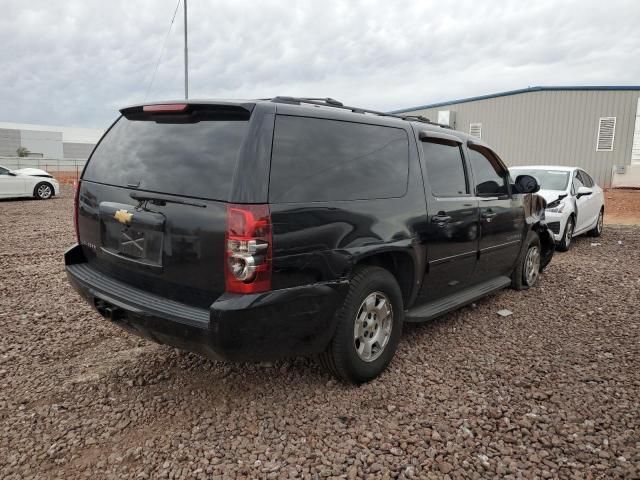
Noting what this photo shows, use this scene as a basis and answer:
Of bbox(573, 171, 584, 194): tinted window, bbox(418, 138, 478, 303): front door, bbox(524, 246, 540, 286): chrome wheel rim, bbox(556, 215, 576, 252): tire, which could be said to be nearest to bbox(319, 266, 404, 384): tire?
bbox(418, 138, 478, 303): front door

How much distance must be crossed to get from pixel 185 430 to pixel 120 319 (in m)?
0.77

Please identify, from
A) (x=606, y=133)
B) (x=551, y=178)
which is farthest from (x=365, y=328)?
(x=606, y=133)

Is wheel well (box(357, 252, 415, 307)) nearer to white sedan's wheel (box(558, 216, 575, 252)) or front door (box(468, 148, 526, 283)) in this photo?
front door (box(468, 148, 526, 283))

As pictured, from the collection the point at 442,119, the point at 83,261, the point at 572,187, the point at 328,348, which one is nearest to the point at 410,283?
the point at 328,348

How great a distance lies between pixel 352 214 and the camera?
9.95 ft

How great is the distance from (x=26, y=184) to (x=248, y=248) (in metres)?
17.2

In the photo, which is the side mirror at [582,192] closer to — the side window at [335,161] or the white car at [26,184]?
the side window at [335,161]

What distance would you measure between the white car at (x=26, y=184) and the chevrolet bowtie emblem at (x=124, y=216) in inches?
629

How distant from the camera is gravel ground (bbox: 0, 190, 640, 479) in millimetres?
2529

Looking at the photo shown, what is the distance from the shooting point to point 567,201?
8398 millimetres

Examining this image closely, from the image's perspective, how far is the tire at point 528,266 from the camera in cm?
564

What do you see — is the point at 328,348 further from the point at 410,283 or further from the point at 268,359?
the point at 410,283

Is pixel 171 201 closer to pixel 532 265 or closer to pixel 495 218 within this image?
pixel 495 218

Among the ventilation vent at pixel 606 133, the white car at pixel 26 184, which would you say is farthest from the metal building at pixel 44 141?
the ventilation vent at pixel 606 133
